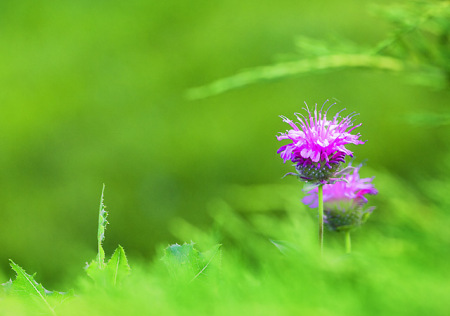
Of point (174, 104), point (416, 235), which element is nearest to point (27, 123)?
point (174, 104)

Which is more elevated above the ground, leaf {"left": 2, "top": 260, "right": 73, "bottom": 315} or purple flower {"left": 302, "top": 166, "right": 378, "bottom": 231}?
purple flower {"left": 302, "top": 166, "right": 378, "bottom": 231}

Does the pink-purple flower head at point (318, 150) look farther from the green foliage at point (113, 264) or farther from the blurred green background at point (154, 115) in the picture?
the blurred green background at point (154, 115)

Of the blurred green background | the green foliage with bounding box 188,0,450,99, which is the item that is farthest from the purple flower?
the blurred green background

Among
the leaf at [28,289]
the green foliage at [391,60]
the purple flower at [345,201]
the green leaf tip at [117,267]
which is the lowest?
the leaf at [28,289]

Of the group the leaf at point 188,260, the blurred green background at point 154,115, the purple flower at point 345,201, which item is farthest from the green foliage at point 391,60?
the blurred green background at point 154,115

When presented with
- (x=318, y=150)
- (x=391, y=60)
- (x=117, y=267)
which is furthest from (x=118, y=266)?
(x=391, y=60)

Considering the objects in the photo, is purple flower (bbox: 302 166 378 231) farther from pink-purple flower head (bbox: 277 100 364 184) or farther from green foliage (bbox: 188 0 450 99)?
green foliage (bbox: 188 0 450 99)

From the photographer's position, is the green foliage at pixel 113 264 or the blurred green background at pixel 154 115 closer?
the green foliage at pixel 113 264
